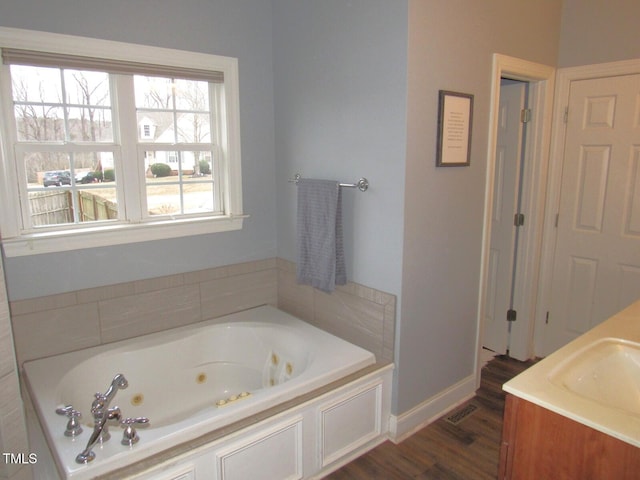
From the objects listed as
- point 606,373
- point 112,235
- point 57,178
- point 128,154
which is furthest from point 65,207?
point 606,373

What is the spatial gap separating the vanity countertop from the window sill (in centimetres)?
201

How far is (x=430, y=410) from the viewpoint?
2.60 m

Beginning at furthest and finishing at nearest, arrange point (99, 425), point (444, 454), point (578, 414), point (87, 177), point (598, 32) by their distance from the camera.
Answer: point (598, 32), point (87, 177), point (444, 454), point (99, 425), point (578, 414)

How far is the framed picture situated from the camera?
230 centimetres

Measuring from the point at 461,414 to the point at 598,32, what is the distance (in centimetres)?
244

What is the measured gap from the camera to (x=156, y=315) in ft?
8.82

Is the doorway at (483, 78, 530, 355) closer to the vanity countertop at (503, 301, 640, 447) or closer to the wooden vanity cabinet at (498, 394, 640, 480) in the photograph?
the vanity countertop at (503, 301, 640, 447)

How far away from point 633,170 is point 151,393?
3.07 m

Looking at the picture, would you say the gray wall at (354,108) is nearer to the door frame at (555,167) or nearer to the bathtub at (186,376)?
the bathtub at (186,376)

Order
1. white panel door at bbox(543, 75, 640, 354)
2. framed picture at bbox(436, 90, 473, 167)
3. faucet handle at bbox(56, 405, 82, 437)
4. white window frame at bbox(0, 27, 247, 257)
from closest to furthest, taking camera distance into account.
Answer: faucet handle at bbox(56, 405, 82, 437) → white window frame at bbox(0, 27, 247, 257) → framed picture at bbox(436, 90, 473, 167) → white panel door at bbox(543, 75, 640, 354)

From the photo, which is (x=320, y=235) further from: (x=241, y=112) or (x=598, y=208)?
(x=598, y=208)

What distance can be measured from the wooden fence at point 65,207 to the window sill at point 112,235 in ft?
0.25

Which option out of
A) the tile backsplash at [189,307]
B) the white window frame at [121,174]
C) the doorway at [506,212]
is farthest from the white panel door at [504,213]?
the white window frame at [121,174]

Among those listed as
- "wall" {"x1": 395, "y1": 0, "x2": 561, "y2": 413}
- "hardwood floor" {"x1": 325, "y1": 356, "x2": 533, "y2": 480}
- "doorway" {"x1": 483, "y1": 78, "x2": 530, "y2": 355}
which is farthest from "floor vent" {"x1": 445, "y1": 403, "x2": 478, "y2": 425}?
"doorway" {"x1": 483, "y1": 78, "x2": 530, "y2": 355}
